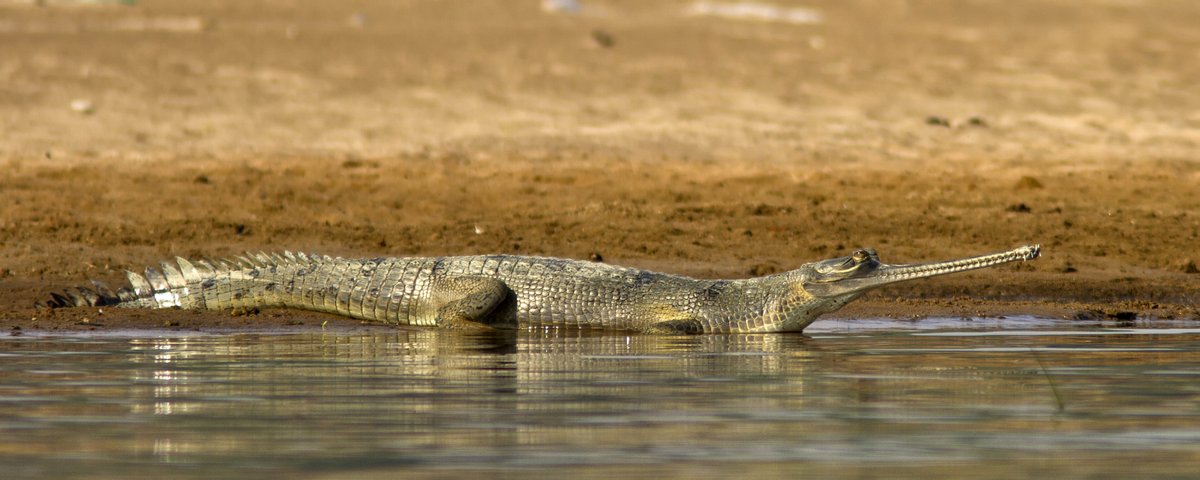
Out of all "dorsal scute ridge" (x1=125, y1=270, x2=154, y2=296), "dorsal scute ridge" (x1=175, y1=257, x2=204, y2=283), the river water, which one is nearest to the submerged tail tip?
"dorsal scute ridge" (x1=125, y1=270, x2=154, y2=296)

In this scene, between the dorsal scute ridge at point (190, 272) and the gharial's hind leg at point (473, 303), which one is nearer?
the gharial's hind leg at point (473, 303)

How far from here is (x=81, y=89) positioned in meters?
18.5

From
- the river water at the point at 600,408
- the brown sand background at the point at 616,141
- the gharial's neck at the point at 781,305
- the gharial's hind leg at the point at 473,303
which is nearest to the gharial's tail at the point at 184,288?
the brown sand background at the point at 616,141

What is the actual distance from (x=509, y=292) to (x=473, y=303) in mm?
315

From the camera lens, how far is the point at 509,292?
34.6 ft

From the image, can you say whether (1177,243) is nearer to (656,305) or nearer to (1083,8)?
(656,305)

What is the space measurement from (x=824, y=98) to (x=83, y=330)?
11.3m

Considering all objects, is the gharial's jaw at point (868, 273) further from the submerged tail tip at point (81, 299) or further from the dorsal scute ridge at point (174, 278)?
the submerged tail tip at point (81, 299)

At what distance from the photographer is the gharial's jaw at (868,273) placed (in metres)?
9.23

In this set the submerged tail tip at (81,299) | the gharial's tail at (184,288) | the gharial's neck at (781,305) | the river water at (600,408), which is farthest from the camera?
the gharial's tail at (184,288)

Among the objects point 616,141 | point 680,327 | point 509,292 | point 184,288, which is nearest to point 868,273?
point 680,327

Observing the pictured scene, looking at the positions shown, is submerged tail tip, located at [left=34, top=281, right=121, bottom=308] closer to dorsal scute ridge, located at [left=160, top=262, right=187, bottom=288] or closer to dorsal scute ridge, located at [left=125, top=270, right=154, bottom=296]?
dorsal scute ridge, located at [left=125, top=270, right=154, bottom=296]

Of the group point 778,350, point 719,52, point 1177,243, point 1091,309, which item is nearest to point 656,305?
point 778,350

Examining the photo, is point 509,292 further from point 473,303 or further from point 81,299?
point 81,299
